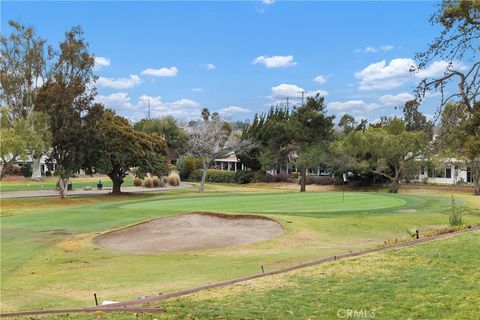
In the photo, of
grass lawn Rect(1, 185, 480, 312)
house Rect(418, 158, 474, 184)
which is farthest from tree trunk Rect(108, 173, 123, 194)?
house Rect(418, 158, 474, 184)

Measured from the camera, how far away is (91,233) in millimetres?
20031

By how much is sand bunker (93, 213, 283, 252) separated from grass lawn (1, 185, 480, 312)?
761 mm

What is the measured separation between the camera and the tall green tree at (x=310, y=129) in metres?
54.2

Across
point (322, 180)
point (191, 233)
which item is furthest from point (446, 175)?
point (191, 233)

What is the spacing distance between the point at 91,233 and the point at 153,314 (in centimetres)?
1386

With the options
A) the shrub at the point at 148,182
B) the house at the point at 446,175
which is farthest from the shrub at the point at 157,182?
the house at the point at 446,175

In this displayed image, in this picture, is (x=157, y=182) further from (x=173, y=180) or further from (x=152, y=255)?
(x=152, y=255)

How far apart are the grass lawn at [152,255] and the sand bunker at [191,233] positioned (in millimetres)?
761

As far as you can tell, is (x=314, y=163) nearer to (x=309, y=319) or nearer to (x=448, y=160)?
(x=448, y=160)

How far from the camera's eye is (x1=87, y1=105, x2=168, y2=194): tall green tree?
145 feet

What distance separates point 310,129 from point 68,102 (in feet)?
88.1

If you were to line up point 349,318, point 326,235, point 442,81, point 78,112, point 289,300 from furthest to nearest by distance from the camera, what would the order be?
1. point 78,112
2. point 326,235
3. point 442,81
4. point 289,300
5. point 349,318

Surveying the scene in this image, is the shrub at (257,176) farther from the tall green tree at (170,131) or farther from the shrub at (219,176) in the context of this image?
the tall green tree at (170,131)

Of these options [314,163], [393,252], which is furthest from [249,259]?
[314,163]
